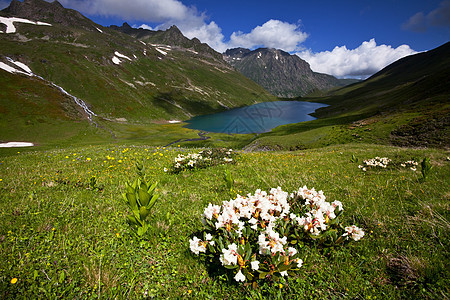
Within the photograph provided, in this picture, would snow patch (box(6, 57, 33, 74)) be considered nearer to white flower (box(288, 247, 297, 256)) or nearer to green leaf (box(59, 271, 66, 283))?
green leaf (box(59, 271, 66, 283))

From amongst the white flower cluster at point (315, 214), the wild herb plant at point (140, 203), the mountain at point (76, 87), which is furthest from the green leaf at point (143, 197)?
the mountain at point (76, 87)

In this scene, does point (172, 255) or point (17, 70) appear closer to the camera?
point (172, 255)

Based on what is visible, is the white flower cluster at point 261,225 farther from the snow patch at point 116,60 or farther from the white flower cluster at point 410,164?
the snow patch at point 116,60

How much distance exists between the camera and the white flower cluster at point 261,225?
281 centimetres

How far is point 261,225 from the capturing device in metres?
3.50

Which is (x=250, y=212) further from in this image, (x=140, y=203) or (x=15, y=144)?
(x=15, y=144)

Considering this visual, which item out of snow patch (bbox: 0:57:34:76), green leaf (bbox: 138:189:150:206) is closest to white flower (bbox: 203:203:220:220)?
green leaf (bbox: 138:189:150:206)

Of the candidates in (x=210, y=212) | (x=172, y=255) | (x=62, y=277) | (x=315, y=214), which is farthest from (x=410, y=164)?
(x=62, y=277)

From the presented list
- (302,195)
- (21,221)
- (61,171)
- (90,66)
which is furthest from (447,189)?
(90,66)

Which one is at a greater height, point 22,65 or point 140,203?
point 22,65

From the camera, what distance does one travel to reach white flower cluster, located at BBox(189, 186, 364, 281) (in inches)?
111

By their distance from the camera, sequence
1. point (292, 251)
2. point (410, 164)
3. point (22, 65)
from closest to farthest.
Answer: point (292, 251) → point (410, 164) → point (22, 65)

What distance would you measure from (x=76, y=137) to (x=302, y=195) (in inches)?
3494

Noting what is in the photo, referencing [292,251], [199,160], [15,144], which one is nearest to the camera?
[292,251]
